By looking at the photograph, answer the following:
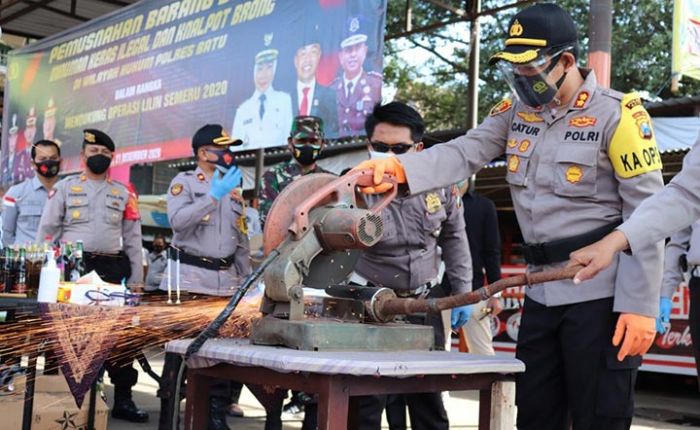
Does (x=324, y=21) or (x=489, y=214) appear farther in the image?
(x=324, y=21)

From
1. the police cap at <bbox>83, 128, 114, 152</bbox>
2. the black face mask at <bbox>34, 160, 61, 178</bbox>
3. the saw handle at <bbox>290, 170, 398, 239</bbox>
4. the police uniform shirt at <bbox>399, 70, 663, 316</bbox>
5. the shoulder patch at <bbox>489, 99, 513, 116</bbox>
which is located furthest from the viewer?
the black face mask at <bbox>34, 160, 61, 178</bbox>

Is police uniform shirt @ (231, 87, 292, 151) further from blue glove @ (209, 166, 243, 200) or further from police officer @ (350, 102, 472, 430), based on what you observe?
police officer @ (350, 102, 472, 430)

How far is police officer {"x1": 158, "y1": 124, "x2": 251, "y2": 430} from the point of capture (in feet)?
16.2

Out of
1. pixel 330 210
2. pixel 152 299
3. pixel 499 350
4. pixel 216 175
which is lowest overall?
pixel 499 350

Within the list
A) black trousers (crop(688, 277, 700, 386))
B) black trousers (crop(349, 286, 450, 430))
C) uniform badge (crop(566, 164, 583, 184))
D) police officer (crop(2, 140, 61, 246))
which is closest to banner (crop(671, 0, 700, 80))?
black trousers (crop(688, 277, 700, 386))

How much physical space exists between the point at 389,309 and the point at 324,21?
5.12 m

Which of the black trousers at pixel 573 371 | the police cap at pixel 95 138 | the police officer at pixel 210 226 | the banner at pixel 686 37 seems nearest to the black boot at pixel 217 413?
the police officer at pixel 210 226

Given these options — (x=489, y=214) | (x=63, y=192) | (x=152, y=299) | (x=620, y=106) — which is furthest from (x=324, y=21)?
(x=620, y=106)

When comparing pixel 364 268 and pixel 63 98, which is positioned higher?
pixel 63 98

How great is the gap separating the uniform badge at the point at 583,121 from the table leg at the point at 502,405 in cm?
87

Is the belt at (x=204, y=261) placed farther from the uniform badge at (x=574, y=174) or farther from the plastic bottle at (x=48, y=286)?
the uniform badge at (x=574, y=174)

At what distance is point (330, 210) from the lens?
97.3 inches

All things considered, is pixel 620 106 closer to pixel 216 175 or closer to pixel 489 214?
pixel 216 175

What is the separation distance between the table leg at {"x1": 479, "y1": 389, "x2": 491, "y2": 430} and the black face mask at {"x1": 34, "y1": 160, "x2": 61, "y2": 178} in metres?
4.66
